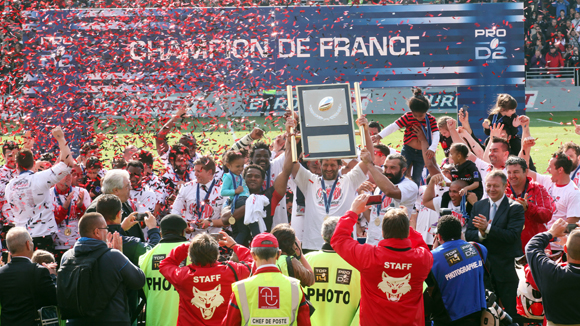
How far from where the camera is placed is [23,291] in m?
4.77

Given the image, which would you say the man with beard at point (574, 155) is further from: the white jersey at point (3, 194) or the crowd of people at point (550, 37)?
the crowd of people at point (550, 37)

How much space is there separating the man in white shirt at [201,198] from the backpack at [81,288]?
254cm

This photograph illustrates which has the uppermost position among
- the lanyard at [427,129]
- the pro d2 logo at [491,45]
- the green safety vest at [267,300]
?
the pro d2 logo at [491,45]

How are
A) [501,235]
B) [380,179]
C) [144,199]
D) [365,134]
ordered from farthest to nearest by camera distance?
[144,199], [365,134], [380,179], [501,235]

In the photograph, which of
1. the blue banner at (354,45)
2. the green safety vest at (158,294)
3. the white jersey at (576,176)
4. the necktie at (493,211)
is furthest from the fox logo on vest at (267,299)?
the blue banner at (354,45)

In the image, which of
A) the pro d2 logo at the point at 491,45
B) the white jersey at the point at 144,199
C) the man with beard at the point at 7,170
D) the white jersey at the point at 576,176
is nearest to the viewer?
the white jersey at the point at 144,199

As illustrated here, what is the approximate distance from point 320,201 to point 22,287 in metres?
3.18

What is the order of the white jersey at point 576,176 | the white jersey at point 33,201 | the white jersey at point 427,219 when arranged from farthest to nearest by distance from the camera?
the white jersey at point 576,176 → the white jersey at point 427,219 → the white jersey at point 33,201

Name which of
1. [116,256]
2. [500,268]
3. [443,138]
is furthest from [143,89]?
[500,268]

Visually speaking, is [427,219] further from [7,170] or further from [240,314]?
[7,170]

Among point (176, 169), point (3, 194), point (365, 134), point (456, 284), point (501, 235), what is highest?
point (365, 134)

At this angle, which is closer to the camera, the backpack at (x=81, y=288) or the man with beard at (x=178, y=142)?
the backpack at (x=81, y=288)

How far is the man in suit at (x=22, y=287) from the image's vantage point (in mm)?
4762

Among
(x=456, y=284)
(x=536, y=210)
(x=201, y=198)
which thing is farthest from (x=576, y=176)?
(x=201, y=198)
